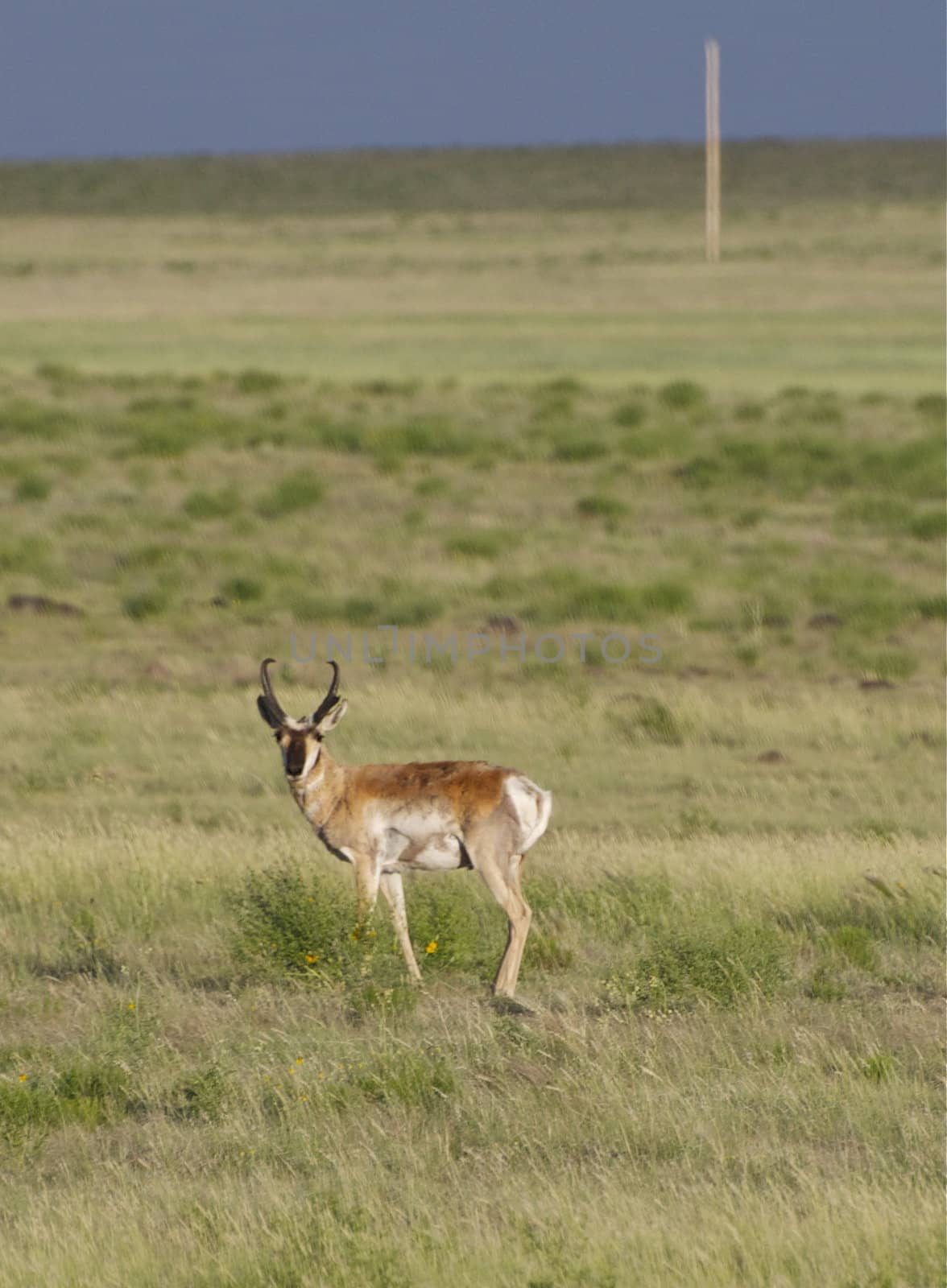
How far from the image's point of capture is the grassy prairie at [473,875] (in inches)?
246

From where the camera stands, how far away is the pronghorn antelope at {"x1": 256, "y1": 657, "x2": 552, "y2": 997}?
7.89 m

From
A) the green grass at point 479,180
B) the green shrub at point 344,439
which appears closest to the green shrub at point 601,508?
the green shrub at point 344,439

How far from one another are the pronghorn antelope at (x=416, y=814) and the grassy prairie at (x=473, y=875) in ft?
1.46

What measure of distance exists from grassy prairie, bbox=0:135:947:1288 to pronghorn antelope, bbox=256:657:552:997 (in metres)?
0.45

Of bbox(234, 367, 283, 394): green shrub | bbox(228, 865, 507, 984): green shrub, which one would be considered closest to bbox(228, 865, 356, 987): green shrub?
bbox(228, 865, 507, 984): green shrub

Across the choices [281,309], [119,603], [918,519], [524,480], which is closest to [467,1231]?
[119,603]

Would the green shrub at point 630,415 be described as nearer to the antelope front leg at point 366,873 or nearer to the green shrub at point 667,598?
the green shrub at point 667,598

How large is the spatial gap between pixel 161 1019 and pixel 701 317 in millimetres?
60736

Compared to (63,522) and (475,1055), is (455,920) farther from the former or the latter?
(63,522)

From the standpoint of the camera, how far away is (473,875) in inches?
403

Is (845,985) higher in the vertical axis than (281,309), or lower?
lower

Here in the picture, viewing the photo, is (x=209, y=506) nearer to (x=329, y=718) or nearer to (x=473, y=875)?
(x=473, y=875)

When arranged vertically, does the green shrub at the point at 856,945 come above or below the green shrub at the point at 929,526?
below

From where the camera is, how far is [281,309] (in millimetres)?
72688
